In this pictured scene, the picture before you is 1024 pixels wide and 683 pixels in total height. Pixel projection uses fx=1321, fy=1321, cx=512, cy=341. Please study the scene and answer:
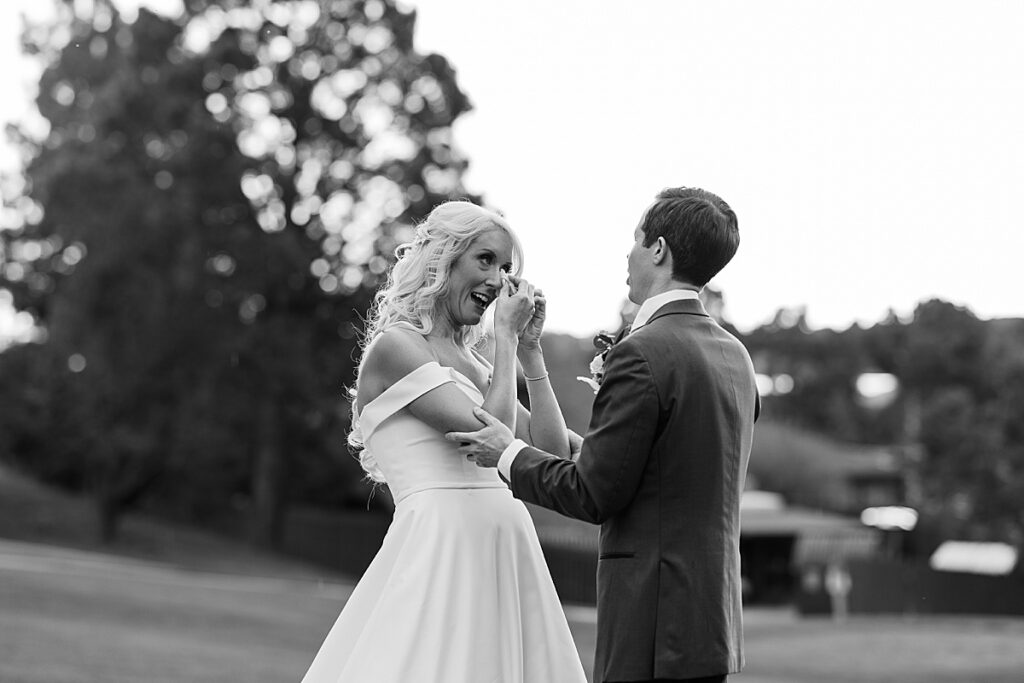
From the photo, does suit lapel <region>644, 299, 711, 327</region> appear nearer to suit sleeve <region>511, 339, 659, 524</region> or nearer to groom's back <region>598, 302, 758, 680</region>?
groom's back <region>598, 302, 758, 680</region>

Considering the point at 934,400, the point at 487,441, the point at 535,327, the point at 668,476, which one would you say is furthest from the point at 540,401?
the point at 934,400

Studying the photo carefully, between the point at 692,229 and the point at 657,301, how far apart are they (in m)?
0.23

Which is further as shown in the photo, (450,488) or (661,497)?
(450,488)

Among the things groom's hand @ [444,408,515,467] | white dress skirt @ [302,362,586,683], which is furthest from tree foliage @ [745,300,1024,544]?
groom's hand @ [444,408,515,467]

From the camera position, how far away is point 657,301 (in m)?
3.73

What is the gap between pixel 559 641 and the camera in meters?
4.47

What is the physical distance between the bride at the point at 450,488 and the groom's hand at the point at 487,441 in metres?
0.11

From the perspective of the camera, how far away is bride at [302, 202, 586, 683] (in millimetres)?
4293

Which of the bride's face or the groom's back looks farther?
the bride's face

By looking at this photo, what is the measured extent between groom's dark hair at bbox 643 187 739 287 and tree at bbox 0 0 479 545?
A: 27270 mm

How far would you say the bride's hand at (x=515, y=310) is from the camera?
4234 mm

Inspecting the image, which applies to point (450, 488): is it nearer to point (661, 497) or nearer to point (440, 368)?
point (440, 368)

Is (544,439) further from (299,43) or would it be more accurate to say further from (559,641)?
(299,43)

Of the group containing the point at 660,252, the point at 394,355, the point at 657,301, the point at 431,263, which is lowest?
the point at 394,355
